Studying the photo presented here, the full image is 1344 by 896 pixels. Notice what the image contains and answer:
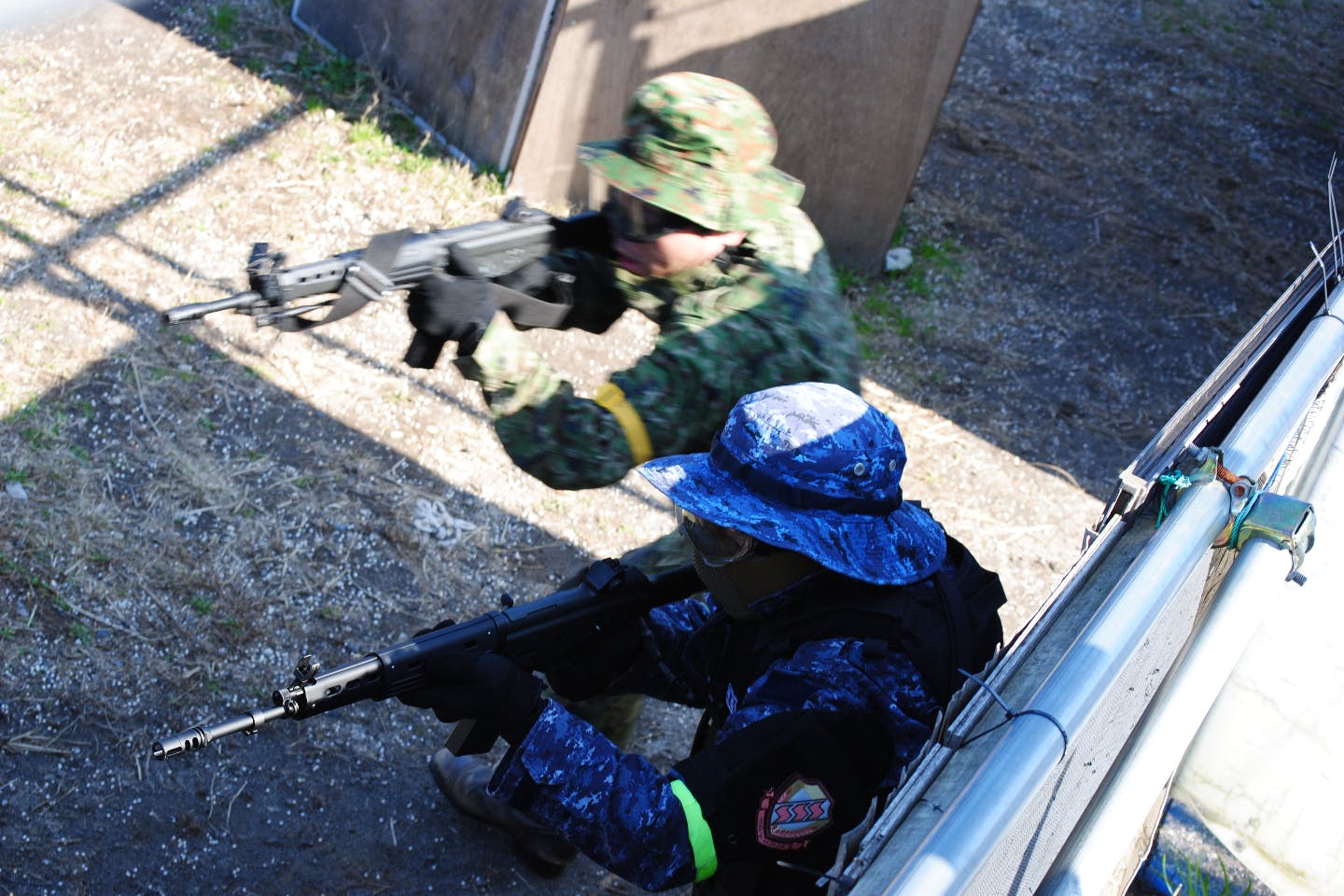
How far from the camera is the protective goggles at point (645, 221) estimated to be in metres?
3.09

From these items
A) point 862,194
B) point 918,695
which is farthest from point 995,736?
point 862,194

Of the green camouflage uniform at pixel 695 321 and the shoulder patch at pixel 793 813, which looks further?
the green camouflage uniform at pixel 695 321

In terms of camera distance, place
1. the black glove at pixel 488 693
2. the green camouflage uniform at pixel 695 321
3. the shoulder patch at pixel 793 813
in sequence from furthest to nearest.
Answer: the green camouflage uniform at pixel 695 321, the black glove at pixel 488 693, the shoulder patch at pixel 793 813

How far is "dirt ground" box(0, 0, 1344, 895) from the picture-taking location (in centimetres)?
372

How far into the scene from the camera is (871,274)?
282 inches

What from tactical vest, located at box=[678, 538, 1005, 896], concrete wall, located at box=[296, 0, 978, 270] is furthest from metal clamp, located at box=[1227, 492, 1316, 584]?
concrete wall, located at box=[296, 0, 978, 270]

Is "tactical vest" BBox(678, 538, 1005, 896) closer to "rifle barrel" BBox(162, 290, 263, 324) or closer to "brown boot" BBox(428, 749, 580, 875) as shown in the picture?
"brown boot" BBox(428, 749, 580, 875)

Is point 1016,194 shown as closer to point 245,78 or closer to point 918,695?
point 245,78

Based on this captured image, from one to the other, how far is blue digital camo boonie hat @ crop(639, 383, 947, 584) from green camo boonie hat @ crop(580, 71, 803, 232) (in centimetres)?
76

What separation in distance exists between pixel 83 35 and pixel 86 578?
3735mm

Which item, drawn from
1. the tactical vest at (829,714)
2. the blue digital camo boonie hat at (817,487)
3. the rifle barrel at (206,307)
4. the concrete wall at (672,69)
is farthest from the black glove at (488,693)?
the concrete wall at (672,69)

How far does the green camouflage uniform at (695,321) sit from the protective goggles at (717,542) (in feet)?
1.60

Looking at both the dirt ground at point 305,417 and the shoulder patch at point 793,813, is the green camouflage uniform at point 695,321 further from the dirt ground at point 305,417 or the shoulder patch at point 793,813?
the dirt ground at point 305,417

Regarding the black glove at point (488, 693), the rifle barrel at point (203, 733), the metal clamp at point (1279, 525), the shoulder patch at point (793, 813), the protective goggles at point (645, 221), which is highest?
the metal clamp at point (1279, 525)
